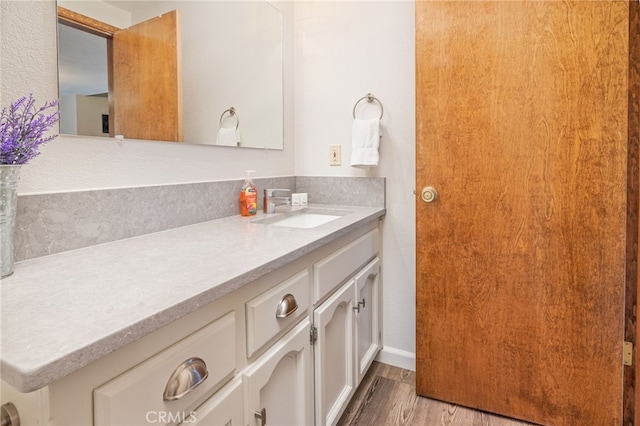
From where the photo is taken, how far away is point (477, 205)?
56.2 inches

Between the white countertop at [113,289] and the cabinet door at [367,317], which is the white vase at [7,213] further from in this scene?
the cabinet door at [367,317]

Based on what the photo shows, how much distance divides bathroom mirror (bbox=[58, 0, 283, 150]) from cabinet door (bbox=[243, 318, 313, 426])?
77 cm

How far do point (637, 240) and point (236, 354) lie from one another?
1.37m

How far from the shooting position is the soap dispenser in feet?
5.00

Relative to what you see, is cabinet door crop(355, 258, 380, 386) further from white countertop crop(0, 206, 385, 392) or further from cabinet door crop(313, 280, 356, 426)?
white countertop crop(0, 206, 385, 392)

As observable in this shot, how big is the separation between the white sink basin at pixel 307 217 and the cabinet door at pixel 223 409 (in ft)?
2.78

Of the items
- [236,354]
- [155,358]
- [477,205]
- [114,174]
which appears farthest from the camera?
[477,205]

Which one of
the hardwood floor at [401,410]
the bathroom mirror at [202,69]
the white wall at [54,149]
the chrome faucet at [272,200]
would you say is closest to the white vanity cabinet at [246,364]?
the hardwood floor at [401,410]

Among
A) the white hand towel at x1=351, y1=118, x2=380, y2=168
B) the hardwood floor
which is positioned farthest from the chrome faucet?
the hardwood floor

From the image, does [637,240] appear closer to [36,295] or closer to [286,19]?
[36,295]

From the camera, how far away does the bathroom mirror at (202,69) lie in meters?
0.96

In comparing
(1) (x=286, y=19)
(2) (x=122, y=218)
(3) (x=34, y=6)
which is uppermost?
(1) (x=286, y=19)

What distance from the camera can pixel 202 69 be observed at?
4.62ft

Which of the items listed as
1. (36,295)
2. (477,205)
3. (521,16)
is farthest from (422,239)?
(36,295)
